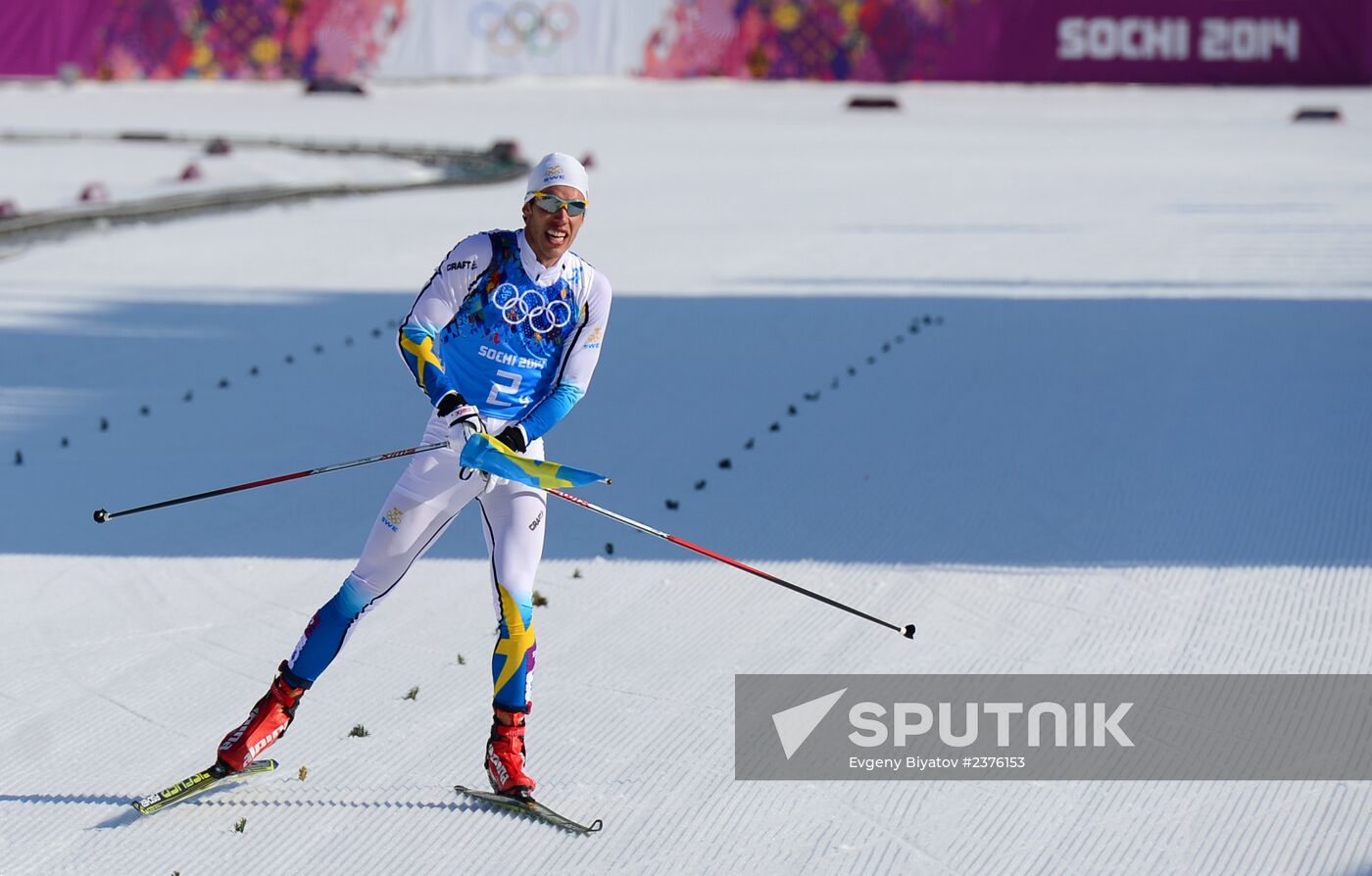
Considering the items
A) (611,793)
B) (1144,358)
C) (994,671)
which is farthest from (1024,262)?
(611,793)

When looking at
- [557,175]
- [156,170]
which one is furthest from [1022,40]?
[557,175]

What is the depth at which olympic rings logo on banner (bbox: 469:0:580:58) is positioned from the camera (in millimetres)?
35625

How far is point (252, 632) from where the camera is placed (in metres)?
6.55

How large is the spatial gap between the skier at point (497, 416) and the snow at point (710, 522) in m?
0.32

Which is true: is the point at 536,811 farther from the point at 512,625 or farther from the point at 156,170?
the point at 156,170

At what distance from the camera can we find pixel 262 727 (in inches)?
200

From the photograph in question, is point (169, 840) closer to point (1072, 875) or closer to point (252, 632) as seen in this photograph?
point (252, 632)

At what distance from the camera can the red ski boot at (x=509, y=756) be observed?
5035mm

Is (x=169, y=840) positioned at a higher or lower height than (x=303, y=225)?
higher

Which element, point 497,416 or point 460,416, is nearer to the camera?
point 460,416

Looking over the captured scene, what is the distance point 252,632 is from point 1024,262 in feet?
32.9

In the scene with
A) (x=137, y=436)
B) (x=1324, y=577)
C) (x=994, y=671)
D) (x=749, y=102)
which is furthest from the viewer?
(x=749, y=102)

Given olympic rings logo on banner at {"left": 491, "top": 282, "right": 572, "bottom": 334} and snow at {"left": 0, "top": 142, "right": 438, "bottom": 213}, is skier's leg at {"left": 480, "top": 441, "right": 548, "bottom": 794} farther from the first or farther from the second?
snow at {"left": 0, "top": 142, "right": 438, "bottom": 213}

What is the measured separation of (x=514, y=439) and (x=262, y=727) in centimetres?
107
